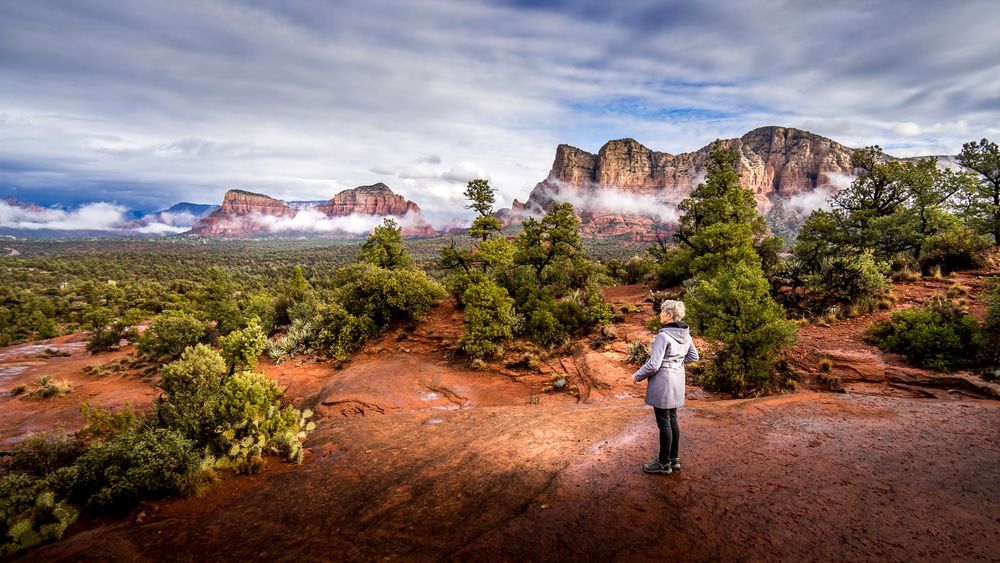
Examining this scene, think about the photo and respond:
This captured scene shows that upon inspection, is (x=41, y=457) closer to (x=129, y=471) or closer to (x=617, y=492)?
(x=129, y=471)

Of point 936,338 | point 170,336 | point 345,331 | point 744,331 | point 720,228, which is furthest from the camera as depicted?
point 170,336

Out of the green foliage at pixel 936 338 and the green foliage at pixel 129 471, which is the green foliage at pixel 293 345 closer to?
the green foliage at pixel 129 471

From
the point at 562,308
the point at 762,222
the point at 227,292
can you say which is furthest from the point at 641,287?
the point at 227,292

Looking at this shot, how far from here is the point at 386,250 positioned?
89.3ft

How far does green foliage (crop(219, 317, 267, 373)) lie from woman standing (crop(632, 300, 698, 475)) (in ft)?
27.1

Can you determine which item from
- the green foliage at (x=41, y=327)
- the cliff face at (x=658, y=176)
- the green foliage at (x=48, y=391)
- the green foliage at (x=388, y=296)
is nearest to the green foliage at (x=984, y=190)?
the green foliage at (x=388, y=296)

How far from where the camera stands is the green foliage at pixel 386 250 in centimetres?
2691

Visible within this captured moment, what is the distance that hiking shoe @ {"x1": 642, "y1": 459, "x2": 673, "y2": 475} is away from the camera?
5.17 meters

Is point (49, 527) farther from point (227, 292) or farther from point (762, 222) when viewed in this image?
point (227, 292)

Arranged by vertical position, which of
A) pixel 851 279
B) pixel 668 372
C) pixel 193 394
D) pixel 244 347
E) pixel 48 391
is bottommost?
pixel 48 391

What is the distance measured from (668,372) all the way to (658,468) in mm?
A: 1395

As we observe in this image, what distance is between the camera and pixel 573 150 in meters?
187

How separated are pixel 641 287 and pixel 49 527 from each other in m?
25.7

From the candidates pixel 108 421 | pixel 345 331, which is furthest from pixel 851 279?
pixel 108 421
